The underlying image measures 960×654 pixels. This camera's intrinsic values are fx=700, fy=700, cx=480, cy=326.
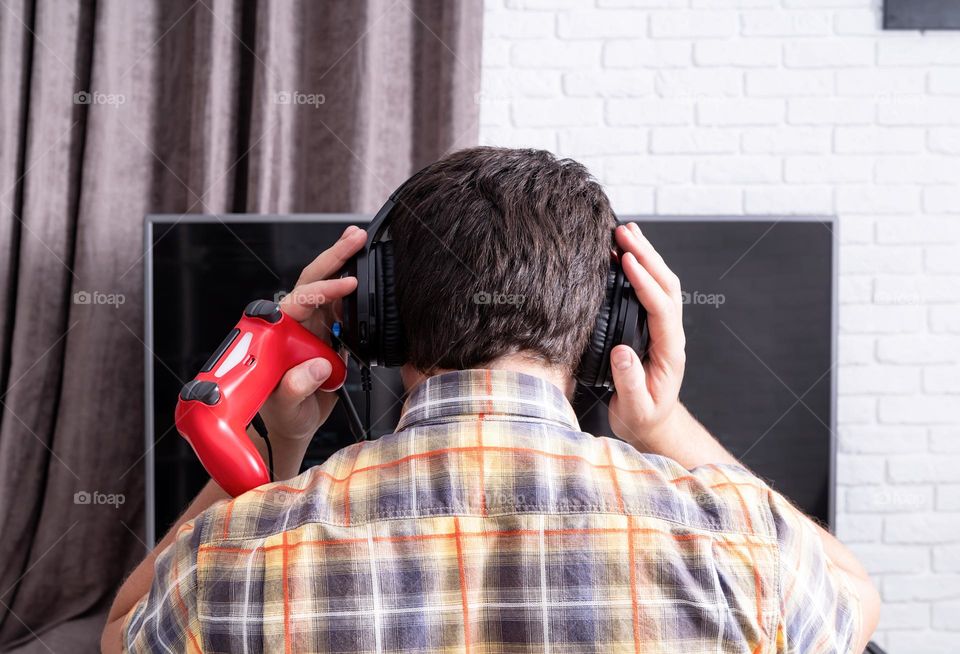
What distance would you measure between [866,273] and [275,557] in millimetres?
1629

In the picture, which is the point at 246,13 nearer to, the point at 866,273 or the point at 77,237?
the point at 77,237

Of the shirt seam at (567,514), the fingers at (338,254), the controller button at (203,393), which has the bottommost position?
the shirt seam at (567,514)

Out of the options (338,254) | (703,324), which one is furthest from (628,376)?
(703,324)

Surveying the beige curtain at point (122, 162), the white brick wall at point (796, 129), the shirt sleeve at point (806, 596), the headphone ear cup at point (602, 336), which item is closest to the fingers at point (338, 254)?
the headphone ear cup at point (602, 336)

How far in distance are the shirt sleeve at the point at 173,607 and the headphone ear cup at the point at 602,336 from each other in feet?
1.37

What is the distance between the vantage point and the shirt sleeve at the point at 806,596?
0.57 meters

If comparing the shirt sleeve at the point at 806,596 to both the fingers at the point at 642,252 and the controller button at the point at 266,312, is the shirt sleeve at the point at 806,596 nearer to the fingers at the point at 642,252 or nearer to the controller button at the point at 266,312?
the fingers at the point at 642,252

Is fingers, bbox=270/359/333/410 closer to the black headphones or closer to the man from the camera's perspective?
the black headphones

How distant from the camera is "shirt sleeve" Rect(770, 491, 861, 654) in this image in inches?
22.5

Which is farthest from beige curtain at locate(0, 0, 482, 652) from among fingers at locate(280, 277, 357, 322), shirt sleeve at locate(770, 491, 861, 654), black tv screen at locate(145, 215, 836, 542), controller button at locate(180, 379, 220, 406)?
shirt sleeve at locate(770, 491, 861, 654)

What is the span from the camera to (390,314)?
74 cm

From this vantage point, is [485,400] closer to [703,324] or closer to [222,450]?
[222,450]

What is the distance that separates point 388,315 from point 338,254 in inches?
4.1

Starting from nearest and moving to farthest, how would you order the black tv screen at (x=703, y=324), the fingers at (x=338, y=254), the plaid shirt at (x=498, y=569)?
the plaid shirt at (x=498, y=569), the fingers at (x=338, y=254), the black tv screen at (x=703, y=324)
